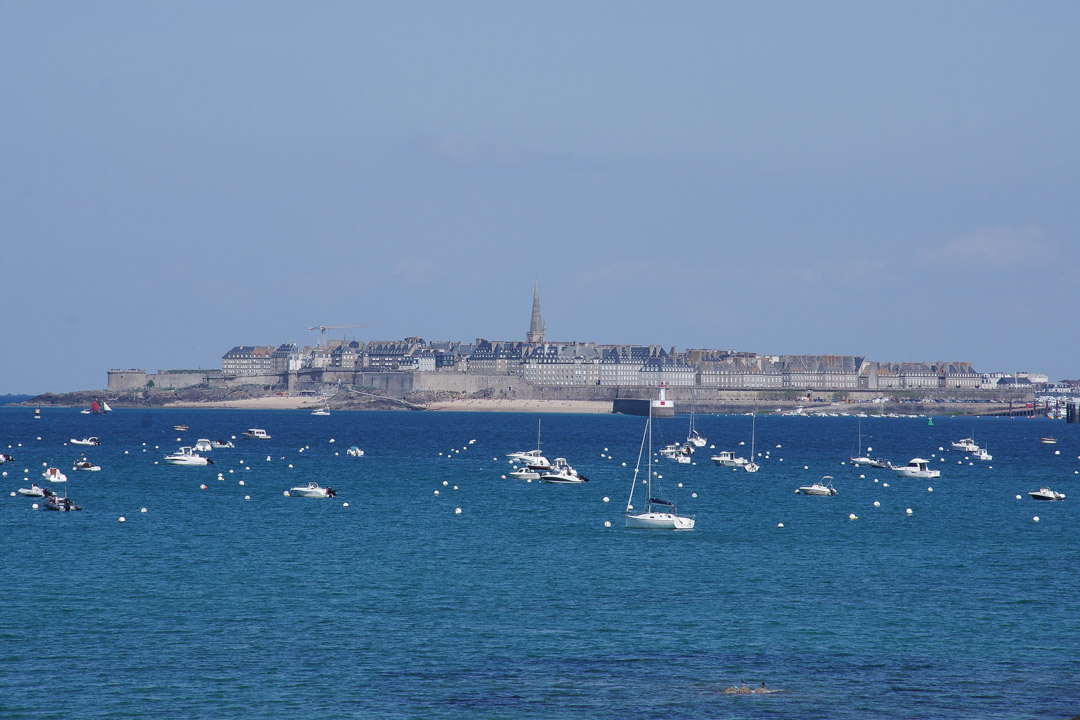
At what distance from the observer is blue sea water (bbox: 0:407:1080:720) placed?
26625 mm

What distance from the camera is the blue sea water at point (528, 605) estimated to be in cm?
2662

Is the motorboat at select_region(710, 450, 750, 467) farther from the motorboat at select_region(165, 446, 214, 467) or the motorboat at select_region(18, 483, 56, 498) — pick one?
the motorboat at select_region(18, 483, 56, 498)

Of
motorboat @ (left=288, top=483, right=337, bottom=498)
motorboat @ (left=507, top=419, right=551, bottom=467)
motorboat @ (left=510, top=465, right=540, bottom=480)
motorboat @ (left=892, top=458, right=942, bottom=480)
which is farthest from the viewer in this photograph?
motorboat @ (left=892, top=458, right=942, bottom=480)

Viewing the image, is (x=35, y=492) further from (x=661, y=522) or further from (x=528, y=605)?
(x=528, y=605)

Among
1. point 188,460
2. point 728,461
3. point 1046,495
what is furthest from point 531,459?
point 1046,495

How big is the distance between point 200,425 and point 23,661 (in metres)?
131

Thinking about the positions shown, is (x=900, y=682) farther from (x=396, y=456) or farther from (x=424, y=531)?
(x=396, y=456)

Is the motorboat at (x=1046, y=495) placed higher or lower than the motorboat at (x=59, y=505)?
higher

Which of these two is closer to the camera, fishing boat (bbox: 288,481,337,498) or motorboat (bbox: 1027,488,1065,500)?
fishing boat (bbox: 288,481,337,498)

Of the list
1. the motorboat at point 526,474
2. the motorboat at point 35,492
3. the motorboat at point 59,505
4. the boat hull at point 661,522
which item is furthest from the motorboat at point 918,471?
Result: the motorboat at point 35,492

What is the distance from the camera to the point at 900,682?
2794 cm

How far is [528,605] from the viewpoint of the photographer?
35.4 m

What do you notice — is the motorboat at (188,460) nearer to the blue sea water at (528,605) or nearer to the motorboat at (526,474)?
the blue sea water at (528,605)

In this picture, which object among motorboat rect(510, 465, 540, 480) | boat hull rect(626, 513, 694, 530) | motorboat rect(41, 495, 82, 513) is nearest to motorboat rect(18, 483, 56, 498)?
motorboat rect(41, 495, 82, 513)
